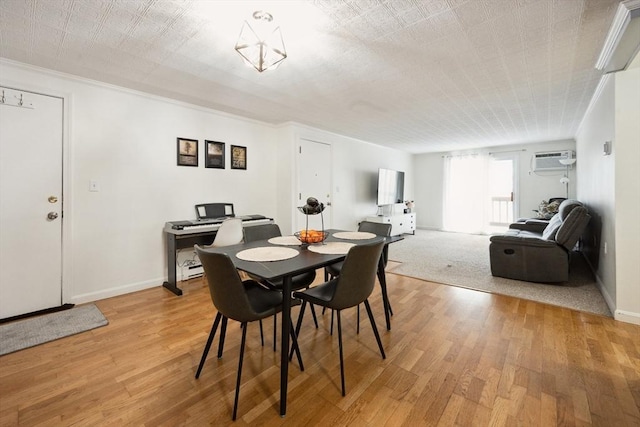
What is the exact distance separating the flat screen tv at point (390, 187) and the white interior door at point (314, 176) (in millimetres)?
1602

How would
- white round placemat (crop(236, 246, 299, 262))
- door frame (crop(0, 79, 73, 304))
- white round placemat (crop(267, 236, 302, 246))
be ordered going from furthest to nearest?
1. door frame (crop(0, 79, 73, 304))
2. white round placemat (crop(267, 236, 302, 246))
3. white round placemat (crop(236, 246, 299, 262))

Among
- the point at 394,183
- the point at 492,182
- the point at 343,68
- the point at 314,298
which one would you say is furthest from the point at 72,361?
the point at 492,182

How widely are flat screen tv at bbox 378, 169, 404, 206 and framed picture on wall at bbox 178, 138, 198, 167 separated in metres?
3.91

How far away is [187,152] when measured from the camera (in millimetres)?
3537

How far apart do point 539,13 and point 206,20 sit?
209 centimetres

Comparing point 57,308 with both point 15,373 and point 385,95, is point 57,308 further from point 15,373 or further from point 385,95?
point 385,95

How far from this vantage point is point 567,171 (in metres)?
5.92

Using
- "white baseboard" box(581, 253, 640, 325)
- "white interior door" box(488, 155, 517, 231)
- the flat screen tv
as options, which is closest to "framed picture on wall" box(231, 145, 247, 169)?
the flat screen tv

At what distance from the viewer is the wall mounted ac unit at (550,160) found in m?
5.93

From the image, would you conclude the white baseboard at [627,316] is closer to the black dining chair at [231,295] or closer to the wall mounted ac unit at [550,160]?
the black dining chair at [231,295]

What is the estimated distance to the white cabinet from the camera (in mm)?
6082

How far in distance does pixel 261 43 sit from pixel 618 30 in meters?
2.34

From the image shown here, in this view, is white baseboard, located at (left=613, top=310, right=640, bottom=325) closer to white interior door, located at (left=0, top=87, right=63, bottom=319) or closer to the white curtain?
the white curtain

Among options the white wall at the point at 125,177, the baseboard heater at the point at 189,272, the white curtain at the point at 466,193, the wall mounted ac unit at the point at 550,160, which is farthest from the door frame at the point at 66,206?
the wall mounted ac unit at the point at 550,160
